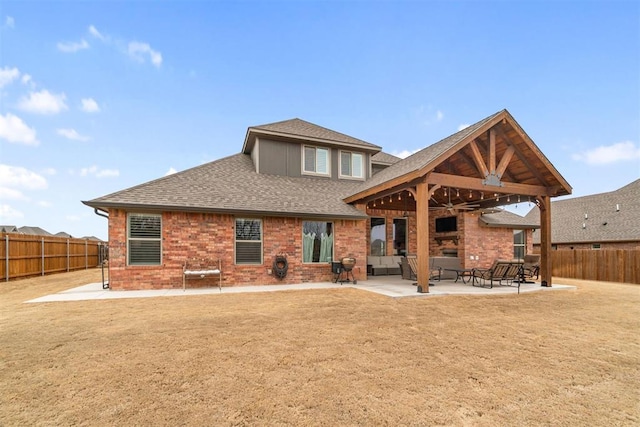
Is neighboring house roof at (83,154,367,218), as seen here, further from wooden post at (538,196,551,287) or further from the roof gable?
wooden post at (538,196,551,287)

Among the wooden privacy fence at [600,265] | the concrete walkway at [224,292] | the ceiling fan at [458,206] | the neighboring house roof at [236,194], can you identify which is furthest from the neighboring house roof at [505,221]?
the neighboring house roof at [236,194]

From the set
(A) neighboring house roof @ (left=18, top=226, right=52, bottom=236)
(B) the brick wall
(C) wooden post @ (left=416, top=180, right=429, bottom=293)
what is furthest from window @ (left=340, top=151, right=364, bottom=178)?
(A) neighboring house roof @ (left=18, top=226, right=52, bottom=236)

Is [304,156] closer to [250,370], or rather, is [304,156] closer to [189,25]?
[189,25]

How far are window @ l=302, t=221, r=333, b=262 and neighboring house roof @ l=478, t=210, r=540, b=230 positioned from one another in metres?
7.91

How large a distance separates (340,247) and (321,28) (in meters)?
12.0

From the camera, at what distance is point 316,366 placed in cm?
359

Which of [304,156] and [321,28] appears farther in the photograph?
[321,28]

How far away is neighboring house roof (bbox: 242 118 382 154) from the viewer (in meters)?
12.8

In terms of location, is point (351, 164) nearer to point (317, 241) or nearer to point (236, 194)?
Answer: point (317, 241)

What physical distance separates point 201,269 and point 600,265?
17634mm

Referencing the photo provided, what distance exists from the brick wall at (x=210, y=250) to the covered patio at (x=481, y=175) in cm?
297

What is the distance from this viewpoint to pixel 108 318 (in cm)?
578

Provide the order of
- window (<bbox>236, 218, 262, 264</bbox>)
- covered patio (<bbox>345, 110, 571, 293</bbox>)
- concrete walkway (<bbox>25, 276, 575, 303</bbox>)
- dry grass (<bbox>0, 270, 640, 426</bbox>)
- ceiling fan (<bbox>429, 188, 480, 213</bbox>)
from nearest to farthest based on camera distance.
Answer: dry grass (<bbox>0, 270, 640, 426</bbox>) → concrete walkway (<bbox>25, 276, 575, 303</bbox>) → covered patio (<bbox>345, 110, 571, 293</bbox>) → window (<bbox>236, 218, 262, 264</bbox>) → ceiling fan (<bbox>429, 188, 480, 213</bbox>)

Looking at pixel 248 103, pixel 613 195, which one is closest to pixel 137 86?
pixel 248 103
